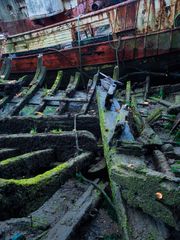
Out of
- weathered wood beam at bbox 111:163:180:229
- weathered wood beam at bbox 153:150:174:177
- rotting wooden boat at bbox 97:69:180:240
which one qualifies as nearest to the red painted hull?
rotting wooden boat at bbox 97:69:180:240

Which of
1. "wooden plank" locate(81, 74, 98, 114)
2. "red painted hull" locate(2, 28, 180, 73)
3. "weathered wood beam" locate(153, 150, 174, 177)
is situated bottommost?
"weathered wood beam" locate(153, 150, 174, 177)

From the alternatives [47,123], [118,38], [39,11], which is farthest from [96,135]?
[39,11]

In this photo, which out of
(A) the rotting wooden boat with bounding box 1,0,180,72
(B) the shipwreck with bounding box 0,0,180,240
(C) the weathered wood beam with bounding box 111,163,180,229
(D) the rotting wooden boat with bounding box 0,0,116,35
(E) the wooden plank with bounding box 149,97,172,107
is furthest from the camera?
(D) the rotting wooden boat with bounding box 0,0,116,35

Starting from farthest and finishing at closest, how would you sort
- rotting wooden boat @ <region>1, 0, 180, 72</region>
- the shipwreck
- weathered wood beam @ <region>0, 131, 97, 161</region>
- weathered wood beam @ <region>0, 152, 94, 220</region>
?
rotting wooden boat @ <region>1, 0, 180, 72</region>, weathered wood beam @ <region>0, 131, 97, 161</region>, the shipwreck, weathered wood beam @ <region>0, 152, 94, 220</region>

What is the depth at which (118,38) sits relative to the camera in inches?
371

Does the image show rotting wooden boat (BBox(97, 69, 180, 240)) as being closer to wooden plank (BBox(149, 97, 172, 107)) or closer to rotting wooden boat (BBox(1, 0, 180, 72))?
wooden plank (BBox(149, 97, 172, 107))

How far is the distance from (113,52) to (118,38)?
18.8 inches

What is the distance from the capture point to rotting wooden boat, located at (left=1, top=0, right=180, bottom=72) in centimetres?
891

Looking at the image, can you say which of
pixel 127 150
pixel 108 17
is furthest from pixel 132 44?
pixel 127 150

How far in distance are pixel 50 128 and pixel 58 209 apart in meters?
1.70

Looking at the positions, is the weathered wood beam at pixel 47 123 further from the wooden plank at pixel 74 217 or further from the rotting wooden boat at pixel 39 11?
Result: the rotting wooden boat at pixel 39 11

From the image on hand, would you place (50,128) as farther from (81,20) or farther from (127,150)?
(81,20)

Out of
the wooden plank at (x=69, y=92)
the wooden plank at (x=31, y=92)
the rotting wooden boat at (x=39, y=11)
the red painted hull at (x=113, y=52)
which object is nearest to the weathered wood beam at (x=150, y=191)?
the wooden plank at (x=69, y=92)

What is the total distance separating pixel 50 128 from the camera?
15.6 ft
